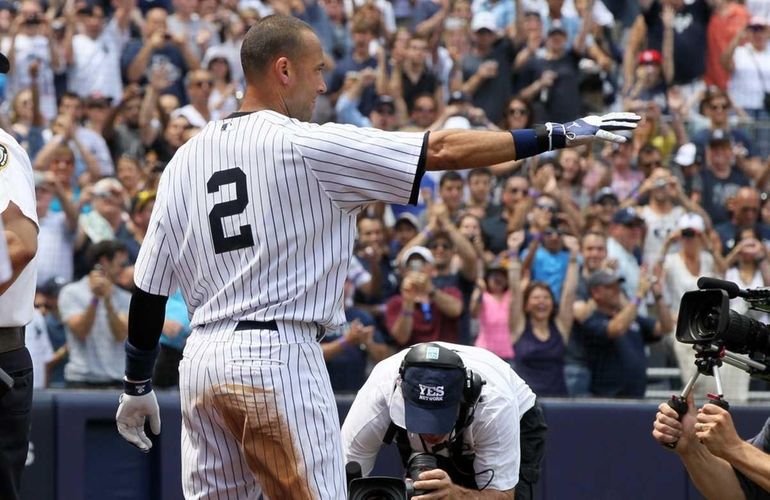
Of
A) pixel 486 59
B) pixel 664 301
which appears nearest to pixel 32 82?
pixel 486 59

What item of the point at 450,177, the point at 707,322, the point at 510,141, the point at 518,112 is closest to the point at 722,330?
the point at 707,322

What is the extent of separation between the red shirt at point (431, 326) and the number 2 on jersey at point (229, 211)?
16.0 feet

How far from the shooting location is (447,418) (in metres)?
5.25

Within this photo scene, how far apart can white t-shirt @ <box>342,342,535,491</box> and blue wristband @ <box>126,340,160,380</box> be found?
37.3 inches

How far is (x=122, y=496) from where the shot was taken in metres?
8.62

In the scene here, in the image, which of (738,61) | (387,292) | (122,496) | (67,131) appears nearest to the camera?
(122,496)

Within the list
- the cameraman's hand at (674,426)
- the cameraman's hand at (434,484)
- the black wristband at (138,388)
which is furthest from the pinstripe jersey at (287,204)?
the cameraman's hand at (674,426)

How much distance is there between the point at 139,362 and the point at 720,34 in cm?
933

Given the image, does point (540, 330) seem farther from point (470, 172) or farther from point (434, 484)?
point (434, 484)

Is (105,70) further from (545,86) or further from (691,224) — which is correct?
(691,224)

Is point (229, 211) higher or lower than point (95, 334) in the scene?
higher

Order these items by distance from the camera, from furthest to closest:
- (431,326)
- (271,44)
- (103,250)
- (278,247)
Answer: (431,326)
(103,250)
(271,44)
(278,247)

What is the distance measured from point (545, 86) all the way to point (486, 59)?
0.63 m

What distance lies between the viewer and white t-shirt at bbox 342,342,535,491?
18.0 ft
